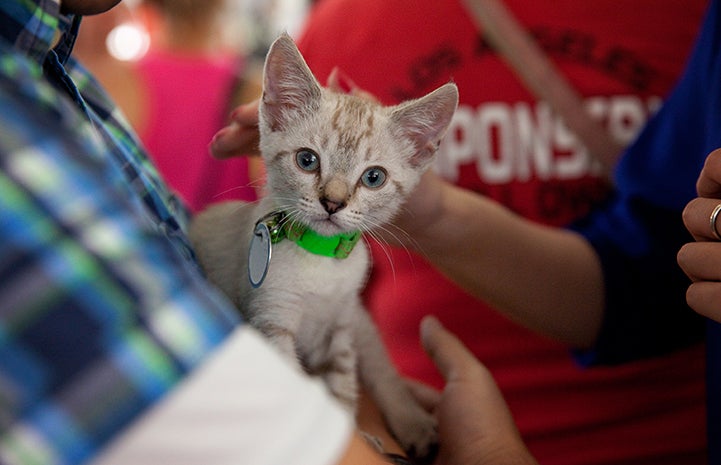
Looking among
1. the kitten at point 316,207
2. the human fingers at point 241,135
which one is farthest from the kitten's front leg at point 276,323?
the human fingers at point 241,135

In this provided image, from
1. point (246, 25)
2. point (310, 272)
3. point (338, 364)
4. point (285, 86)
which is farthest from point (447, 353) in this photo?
point (246, 25)

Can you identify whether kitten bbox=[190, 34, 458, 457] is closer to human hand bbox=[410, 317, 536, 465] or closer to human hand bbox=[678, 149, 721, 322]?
human hand bbox=[410, 317, 536, 465]

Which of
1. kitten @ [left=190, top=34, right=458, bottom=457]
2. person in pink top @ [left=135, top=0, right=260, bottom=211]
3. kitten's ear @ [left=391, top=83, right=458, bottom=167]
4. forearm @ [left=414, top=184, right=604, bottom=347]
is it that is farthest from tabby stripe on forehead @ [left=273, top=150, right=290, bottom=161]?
person in pink top @ [left=135, top=0, right=260, bottom=211]

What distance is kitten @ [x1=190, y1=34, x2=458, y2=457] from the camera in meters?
0.64

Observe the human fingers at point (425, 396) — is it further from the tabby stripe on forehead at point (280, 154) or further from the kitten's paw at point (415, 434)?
the tabby stripe on forehead at point (280, 154)

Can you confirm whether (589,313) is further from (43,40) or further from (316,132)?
(43,40)

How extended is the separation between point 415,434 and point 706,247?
1.31 ft

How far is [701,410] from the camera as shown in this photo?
3.67 ft

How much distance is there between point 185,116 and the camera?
1.56 m

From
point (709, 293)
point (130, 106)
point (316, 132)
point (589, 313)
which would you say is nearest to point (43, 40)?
point (316, 132)

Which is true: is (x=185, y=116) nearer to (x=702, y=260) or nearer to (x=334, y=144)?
(x=334, y=144)

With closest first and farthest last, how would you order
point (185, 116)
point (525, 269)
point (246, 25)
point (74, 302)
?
point (74, 302)
point (525, 269)
point (185, 116)
point (246, 25)

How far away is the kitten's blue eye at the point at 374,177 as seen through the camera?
665mm

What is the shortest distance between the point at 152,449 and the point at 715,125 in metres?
0.80
